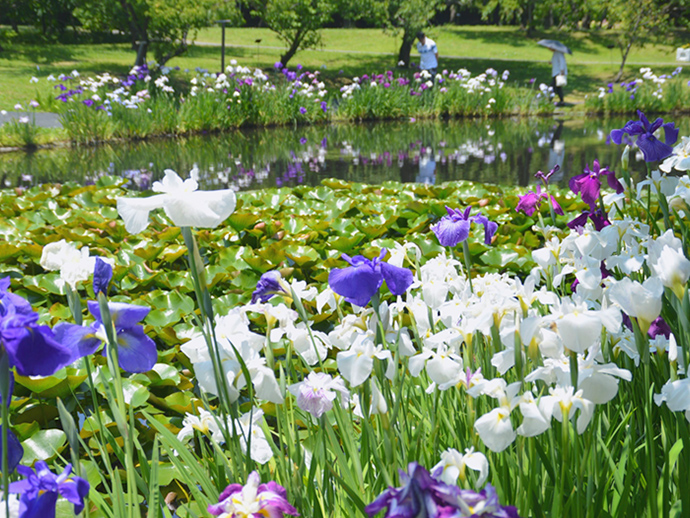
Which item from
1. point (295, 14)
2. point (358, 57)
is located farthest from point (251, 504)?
point (358, 57)

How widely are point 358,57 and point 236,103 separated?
12232 millimetres

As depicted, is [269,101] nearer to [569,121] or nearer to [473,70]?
[569,121]

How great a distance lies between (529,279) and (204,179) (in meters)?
6.21

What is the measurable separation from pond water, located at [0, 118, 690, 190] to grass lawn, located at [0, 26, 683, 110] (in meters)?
5.33

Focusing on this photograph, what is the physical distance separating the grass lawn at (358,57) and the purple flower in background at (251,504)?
45.4ft

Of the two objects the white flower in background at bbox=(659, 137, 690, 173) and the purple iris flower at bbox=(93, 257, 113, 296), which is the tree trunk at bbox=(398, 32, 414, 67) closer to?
the white flower in background at bbox=(659, 137, 690, 173)

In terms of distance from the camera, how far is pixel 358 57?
74.6 feet

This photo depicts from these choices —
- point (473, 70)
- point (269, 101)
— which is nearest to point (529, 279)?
point (269, 101)

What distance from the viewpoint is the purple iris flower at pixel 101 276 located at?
97 centimetres

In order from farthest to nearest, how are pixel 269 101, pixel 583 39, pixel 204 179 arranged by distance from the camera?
pixel 583 39 < pixel 269 101 < pixel 204 179

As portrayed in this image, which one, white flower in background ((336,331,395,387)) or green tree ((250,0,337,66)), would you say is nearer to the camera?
white flower in background ((336,331,395,387))

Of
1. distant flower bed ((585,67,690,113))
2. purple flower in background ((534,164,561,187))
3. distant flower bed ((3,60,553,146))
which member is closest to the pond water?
distant flower bed ((3,60,553,146))

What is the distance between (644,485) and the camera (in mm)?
1258

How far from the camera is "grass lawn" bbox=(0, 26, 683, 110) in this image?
17.6 metres
